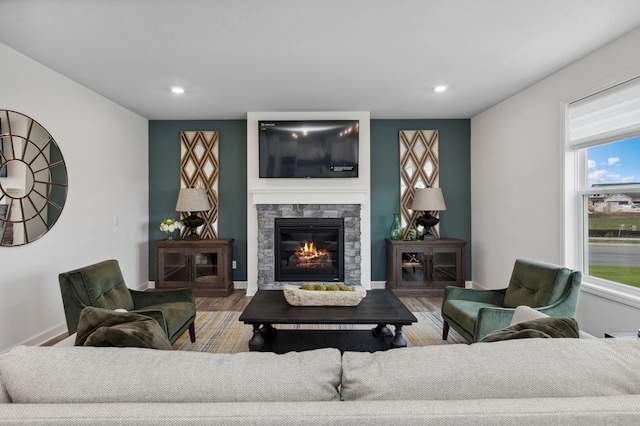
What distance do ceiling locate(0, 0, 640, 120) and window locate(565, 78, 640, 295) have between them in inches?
20.4

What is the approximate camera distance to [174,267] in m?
4.60

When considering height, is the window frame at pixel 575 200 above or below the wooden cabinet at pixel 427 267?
above

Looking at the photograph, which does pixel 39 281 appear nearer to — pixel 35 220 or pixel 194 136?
pixel 35 220

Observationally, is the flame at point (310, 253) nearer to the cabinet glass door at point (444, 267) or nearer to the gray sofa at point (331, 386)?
the cabinet glass door at point (444, 267)

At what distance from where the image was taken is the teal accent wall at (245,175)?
4.99m

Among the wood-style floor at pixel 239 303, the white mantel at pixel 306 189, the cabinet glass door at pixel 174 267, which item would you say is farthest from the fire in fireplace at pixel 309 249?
the cabinet glass door at pixel 174 267

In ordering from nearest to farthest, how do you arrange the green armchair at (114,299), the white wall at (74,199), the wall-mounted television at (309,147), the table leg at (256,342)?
the green armchair at (114,299) → the table leg at (256,342) → the white wall at (74,199) → the wall-mounted television at (309,147)

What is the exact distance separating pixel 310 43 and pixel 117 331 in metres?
2.36

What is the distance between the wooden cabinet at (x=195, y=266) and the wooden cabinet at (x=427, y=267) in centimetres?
227

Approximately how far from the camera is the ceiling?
86.2 inches

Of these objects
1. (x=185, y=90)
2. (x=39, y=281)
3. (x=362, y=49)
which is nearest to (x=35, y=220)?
(x=39, y=281)

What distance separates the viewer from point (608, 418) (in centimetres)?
78

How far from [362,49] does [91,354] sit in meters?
2.67

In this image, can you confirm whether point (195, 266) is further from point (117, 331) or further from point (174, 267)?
point (117, 331)
